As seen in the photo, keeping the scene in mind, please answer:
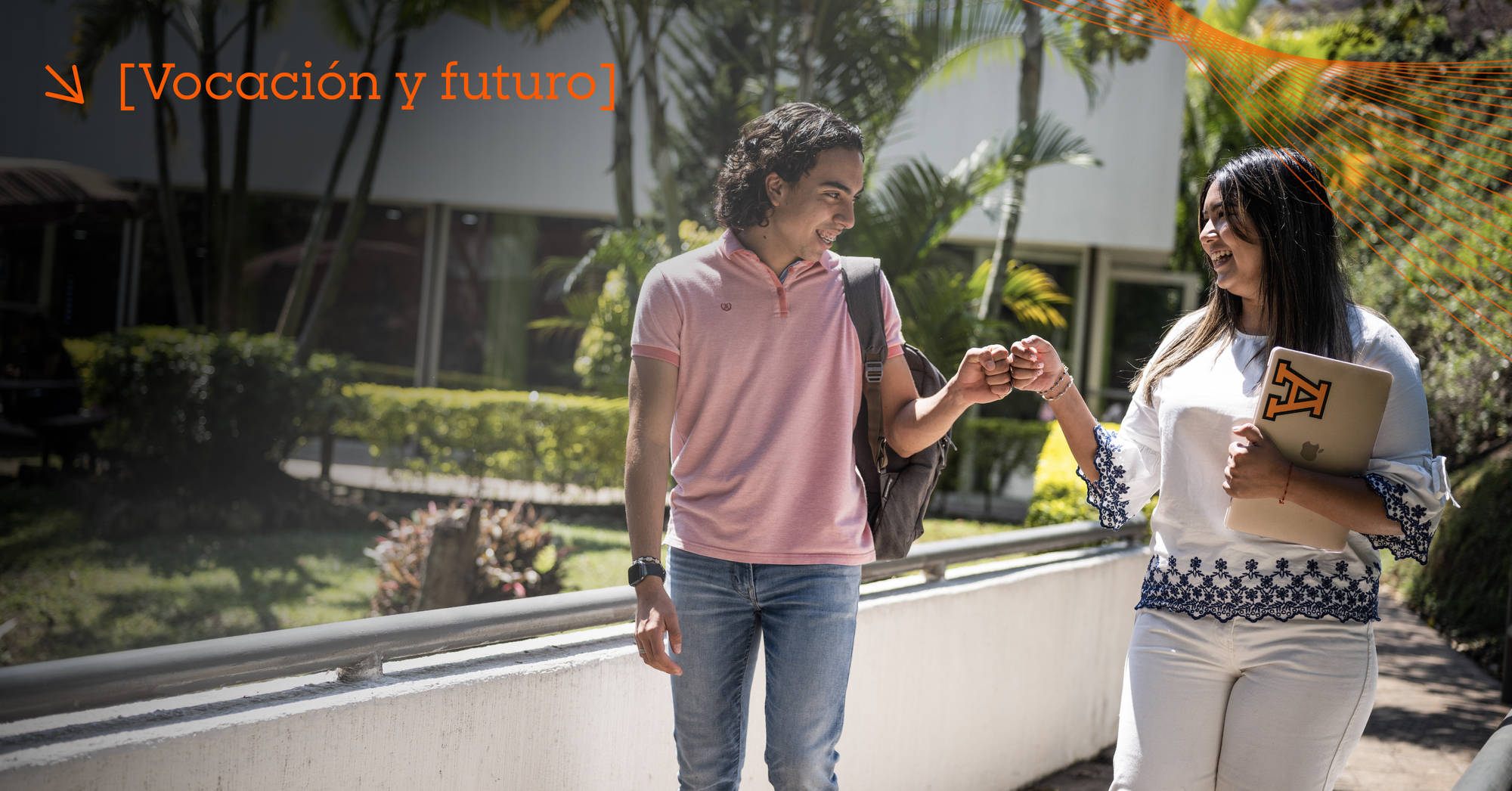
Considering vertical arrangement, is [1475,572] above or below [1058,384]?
below

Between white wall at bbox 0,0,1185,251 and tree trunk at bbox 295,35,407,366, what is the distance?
0.32m

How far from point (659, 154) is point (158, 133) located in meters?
6.34

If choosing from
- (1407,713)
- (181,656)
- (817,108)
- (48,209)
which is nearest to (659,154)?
(48,209)

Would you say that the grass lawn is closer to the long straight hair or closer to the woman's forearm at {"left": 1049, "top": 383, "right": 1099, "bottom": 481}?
the woman's forearm at {"left": 1049, "top": 383, "right": 1099, "bottom": 481}

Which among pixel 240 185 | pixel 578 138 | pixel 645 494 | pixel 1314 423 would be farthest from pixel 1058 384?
pixel 578 138

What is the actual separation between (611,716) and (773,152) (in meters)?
1.36

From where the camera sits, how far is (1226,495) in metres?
2.29

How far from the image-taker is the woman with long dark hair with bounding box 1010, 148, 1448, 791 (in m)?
2.12

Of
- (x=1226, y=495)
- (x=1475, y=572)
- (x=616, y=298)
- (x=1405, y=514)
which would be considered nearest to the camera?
(x=1405, y=514)

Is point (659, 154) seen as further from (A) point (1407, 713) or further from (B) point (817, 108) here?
(B) point (817, 108)

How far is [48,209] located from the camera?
1009 centimetres

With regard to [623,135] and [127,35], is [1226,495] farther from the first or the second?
[127,35]

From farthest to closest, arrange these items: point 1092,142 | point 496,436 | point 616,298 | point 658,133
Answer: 1. point 1092,142
2. point 496,436
3. point 616,298
4. point 658,133

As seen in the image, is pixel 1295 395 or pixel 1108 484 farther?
pixel 1108 484
